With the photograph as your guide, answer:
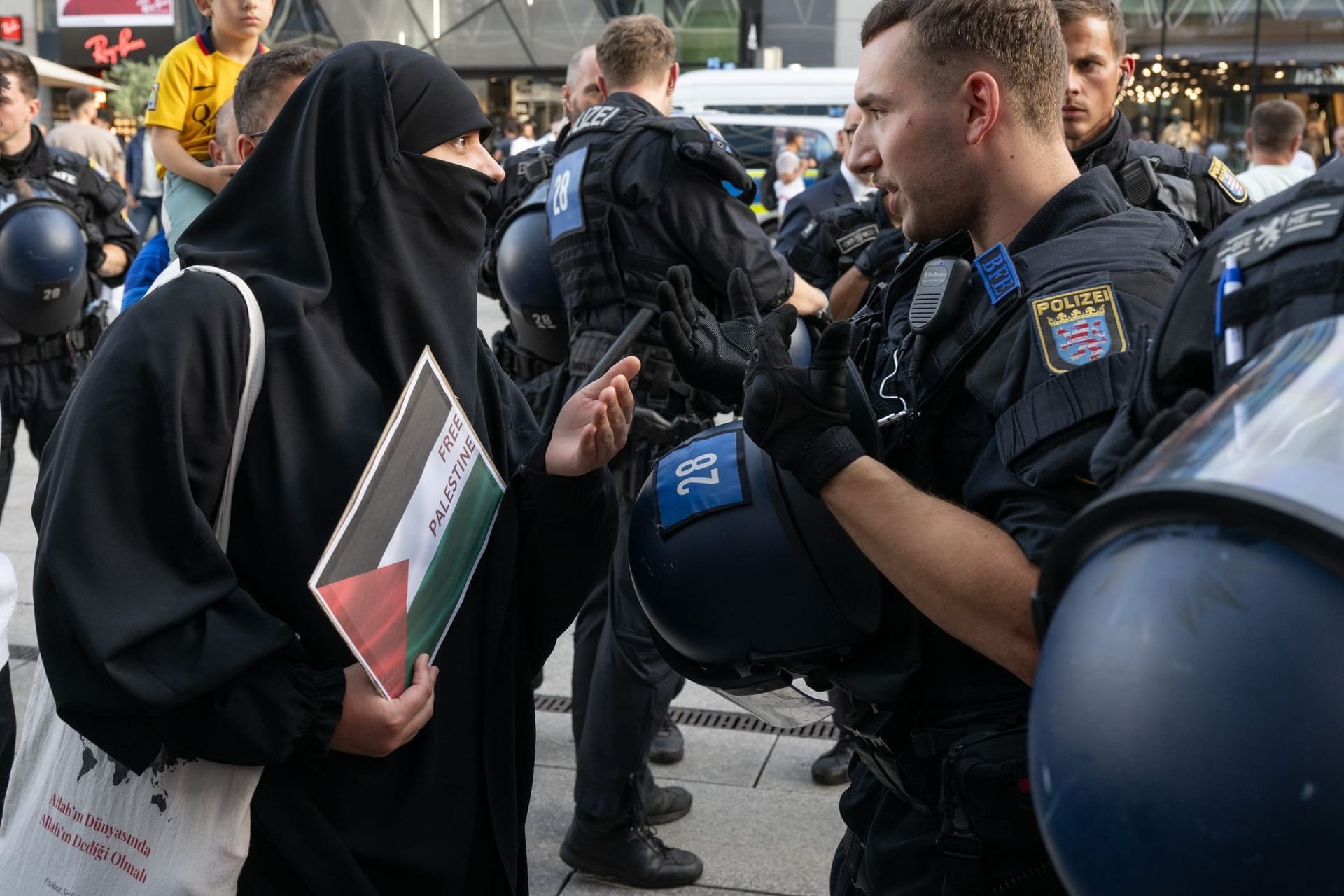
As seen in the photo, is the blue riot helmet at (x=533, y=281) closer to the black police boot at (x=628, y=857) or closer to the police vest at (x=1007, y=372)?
the black police boot at (x=628, y=857)

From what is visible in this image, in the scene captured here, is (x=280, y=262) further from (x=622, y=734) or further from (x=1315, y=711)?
(x=622, y=734)

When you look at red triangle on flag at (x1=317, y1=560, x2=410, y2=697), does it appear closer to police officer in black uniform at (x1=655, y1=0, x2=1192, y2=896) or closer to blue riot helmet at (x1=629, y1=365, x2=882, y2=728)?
blue riot helmet at (x1=629, y1=365, x2=882, y2=728)

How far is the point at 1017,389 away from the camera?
156 cm

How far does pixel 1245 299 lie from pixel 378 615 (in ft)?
3.46

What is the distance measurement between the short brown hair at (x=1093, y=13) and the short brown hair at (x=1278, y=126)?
3890 millimetres

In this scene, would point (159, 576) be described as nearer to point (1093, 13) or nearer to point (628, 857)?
point (628, 857)

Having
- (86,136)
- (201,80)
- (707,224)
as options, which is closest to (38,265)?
(201,80)

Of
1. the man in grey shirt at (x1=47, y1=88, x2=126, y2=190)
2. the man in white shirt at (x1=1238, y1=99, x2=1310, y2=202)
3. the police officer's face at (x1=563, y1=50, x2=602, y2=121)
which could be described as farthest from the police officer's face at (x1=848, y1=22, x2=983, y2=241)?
the man in grey shirt at (x1=47, y1=88, x2=126, y2=190)

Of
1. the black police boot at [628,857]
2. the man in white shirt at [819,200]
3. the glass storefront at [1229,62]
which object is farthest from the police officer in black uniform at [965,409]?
the glass storefront at [1229,62]

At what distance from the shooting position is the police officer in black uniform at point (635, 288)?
3.34 meters

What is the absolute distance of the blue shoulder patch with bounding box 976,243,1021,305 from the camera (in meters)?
1.69

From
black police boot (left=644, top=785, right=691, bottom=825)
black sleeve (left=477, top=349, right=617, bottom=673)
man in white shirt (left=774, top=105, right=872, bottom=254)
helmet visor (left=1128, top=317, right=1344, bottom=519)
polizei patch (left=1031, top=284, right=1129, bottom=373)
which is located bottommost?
black police boot (left=644, top=785, right=691, bottom=825)

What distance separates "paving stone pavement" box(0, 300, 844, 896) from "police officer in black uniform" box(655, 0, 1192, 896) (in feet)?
4.77

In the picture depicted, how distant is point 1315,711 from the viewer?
2.69ft
